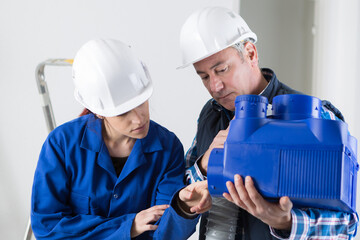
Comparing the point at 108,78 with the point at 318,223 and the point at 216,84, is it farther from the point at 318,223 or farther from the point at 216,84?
the point at 318,223

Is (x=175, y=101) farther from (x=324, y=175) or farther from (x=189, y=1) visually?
(x=324, y=175)

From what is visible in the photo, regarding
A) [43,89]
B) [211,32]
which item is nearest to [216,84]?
[211,32]

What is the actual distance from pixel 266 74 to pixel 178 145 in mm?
401

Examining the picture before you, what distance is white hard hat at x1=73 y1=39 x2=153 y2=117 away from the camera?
1219 mm

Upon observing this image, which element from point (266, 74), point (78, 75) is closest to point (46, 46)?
point (78, 75)

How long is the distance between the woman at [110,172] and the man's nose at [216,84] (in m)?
0.22

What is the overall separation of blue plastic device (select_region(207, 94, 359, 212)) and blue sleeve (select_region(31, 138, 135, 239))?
0.49 metres

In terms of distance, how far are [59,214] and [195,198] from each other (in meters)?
0.40

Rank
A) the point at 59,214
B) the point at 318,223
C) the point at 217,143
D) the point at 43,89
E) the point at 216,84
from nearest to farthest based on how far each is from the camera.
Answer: the point at 318,223
the point at 217,143
the point at 59,214
the point at 216,84
the point at 43,89

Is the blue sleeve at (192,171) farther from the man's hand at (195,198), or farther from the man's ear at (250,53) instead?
the man's ear at (250,53)

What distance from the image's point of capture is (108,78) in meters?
1.22

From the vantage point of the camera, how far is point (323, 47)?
2.47 metres

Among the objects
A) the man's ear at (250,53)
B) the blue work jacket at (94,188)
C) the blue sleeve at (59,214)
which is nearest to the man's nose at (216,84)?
the man's ear at (250,53)

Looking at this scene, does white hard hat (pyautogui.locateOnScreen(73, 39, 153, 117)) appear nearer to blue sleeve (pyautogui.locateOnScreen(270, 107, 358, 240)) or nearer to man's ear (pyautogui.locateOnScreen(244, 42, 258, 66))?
man's ear (pyautogui.locateOnScreen(244, 42, 258, 66))
